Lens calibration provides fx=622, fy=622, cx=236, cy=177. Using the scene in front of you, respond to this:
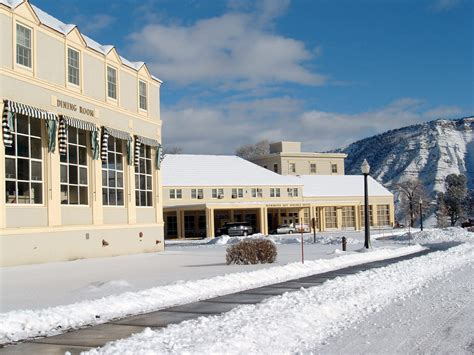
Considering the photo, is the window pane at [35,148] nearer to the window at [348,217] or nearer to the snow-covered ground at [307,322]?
the snow-covered ground at [307,322]

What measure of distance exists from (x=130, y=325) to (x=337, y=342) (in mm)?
3468

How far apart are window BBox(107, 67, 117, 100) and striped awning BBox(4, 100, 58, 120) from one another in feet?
19.5

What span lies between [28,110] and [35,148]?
5.77ft

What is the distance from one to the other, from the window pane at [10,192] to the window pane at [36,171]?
1.31m

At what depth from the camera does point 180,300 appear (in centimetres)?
1315

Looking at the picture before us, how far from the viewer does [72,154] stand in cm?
2727

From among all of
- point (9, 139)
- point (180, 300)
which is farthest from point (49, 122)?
point (180, 300)

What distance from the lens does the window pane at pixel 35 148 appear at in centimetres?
2441

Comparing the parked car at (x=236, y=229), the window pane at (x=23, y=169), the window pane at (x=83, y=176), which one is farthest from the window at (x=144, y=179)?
the parked car at (x=236, y=229)

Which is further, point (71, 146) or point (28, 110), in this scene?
point (71, 146)

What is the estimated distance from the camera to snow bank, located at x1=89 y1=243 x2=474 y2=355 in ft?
25.9

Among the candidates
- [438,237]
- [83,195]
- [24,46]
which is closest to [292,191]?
[438,237]

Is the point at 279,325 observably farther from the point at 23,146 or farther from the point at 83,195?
the point at 83,195

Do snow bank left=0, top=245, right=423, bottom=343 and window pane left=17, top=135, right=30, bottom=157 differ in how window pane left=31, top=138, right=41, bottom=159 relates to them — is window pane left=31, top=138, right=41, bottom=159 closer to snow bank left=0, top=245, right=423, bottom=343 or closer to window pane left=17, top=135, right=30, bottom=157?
window pane left=17, top=135, right=30, bottom=157
